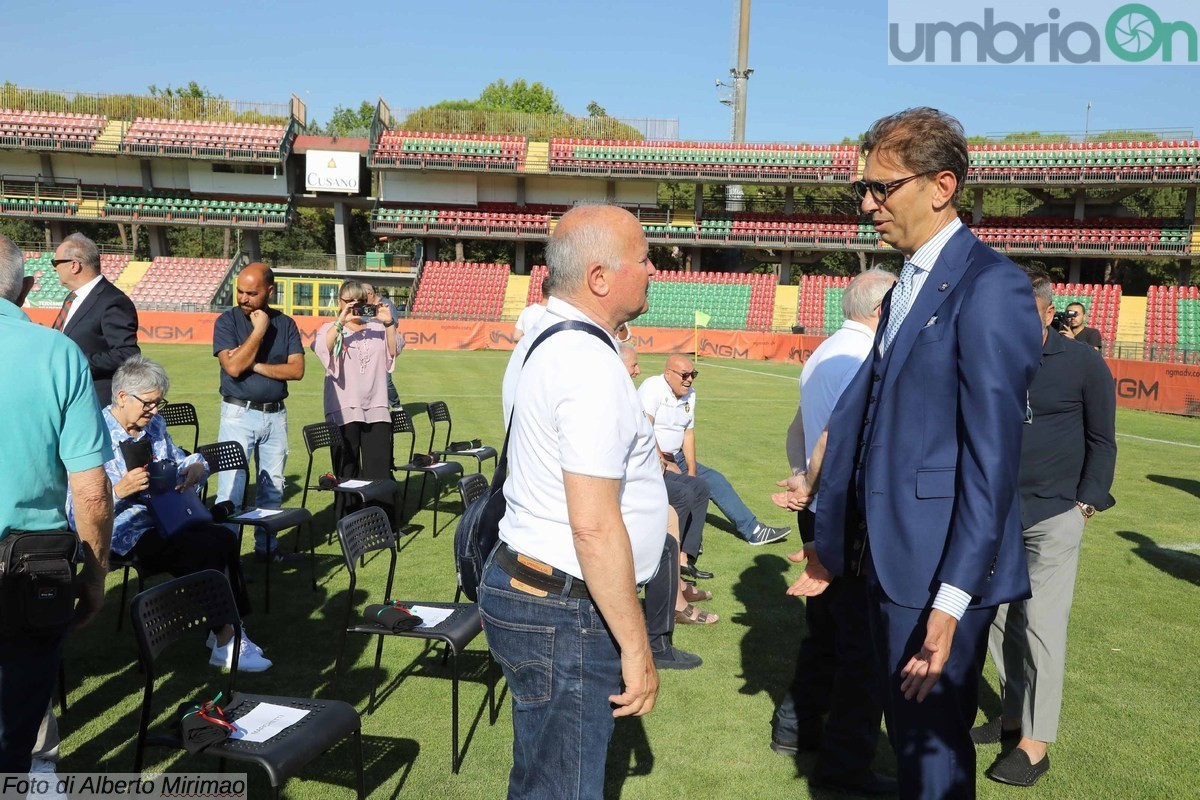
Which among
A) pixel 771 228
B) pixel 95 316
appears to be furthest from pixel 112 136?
pixel 95 316

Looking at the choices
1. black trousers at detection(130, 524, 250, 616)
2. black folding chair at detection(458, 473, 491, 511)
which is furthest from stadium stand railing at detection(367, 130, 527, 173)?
black trousers at detection(130, 524, 250, 616)

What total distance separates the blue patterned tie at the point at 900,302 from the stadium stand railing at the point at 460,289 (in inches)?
1269

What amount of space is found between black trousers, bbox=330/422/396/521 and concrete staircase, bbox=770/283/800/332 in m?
29.6

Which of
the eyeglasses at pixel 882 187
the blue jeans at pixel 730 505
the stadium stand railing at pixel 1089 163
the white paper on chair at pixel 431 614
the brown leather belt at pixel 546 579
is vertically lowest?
the blue jeans at pixel 730 505

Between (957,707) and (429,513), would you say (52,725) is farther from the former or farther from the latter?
(429,513)

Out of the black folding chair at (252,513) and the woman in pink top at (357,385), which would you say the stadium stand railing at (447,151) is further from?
the black folding chair at (252,513)

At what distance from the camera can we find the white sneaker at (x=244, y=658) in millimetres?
4562

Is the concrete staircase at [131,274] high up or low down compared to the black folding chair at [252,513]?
up

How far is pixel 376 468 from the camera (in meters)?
7.41

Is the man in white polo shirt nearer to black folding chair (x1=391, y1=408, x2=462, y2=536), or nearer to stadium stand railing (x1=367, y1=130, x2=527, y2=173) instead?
black folding chair (x1=391, y1=408, x2=462, y2=536)

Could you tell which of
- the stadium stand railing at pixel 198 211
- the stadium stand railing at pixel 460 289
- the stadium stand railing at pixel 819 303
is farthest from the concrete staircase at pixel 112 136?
the stadium stand railing at pixel 819 303

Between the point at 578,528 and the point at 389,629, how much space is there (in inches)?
85.5

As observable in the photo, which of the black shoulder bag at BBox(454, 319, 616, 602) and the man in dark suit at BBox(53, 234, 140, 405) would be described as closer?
the black shoulder bag at BBox(454, 319, 616, 602)

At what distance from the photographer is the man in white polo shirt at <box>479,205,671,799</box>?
2062mm
